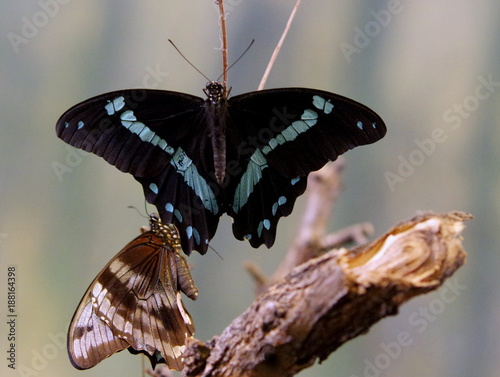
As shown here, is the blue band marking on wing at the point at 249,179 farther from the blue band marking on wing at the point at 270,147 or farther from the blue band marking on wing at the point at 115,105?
the blue band marking on wing at the point at 115,105

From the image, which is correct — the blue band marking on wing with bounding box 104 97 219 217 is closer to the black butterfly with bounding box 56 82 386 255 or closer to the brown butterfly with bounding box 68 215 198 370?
the black butterfly with bounding box 56 82 386 255

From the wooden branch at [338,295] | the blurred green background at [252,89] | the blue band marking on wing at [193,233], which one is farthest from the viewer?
the blurred green background at [252,89]

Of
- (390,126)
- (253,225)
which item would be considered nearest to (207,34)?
(390,126)

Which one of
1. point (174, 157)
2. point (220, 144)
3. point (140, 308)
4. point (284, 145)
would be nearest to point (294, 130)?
point (284, 145)

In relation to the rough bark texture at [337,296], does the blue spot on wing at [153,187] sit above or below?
above

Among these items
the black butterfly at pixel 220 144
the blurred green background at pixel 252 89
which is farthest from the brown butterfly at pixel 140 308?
the blurred green background at pixel 252 89

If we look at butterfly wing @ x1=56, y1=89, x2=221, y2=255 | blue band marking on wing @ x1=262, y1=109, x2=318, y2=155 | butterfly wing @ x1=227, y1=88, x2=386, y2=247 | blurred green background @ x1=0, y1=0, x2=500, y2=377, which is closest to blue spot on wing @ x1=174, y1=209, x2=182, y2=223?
butterfly wing @ x1=56, y1=89, x2=221, y2=255

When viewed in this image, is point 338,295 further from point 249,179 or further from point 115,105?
point 115,105
